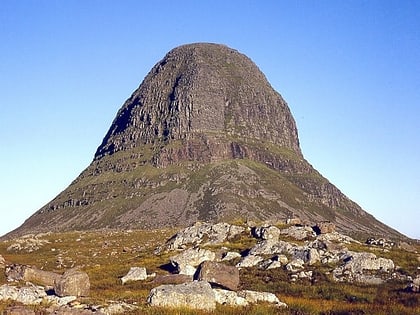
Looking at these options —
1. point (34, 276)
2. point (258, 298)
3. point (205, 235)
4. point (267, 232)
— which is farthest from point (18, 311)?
point (205, 235)

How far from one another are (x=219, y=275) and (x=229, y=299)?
29.5ft

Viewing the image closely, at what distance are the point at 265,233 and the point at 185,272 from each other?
1983cm

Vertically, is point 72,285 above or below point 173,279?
above

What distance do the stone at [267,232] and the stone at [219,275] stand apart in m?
23.1

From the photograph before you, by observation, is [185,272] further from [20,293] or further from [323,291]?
[20,293]

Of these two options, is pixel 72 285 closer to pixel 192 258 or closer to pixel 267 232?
pixel 192 258

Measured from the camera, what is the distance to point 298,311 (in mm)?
25859

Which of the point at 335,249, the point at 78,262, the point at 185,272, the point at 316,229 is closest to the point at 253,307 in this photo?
the point at 185,272

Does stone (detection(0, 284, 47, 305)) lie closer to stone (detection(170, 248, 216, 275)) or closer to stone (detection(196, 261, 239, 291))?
stone (detection(196, 261, 239, 291))

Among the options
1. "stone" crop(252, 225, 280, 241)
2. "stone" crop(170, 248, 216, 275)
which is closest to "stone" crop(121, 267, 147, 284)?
"stone" crop(170, 248, 216, 275)

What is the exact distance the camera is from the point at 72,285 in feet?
111

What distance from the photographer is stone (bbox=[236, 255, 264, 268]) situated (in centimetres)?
4850

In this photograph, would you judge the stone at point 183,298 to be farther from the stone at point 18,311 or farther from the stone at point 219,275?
the stone at point 219,275

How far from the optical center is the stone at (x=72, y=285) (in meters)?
33.6
